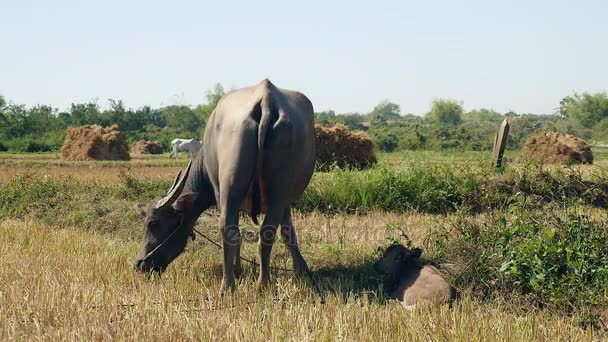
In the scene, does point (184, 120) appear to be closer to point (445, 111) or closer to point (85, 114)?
point (85, 114)

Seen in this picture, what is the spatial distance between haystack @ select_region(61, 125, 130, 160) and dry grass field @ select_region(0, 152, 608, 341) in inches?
641

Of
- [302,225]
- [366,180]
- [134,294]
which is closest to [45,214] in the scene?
[302,225]

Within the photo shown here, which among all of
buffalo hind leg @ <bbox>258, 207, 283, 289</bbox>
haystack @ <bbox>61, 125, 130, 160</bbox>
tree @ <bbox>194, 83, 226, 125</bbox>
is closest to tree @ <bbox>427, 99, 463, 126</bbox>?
tree @ <bbox>194, 83, 226, 125</bbox>

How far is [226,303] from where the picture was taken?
201 inches

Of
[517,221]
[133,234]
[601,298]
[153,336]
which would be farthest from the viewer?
[133,234]

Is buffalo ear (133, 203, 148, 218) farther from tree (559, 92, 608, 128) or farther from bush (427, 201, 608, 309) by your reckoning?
tree (559, 92, 608, 128)

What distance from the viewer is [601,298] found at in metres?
5.00

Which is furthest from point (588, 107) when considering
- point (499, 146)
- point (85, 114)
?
point (499, 146)

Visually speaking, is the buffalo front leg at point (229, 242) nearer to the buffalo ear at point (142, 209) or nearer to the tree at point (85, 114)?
the buffalo ear at point (142, 209)

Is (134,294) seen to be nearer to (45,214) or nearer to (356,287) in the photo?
(356,287)

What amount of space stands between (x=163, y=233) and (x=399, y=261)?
218 centimetres

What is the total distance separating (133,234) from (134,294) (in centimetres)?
343

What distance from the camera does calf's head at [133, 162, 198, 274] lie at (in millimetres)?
6449

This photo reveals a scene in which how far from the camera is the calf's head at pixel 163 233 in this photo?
21.2ft
